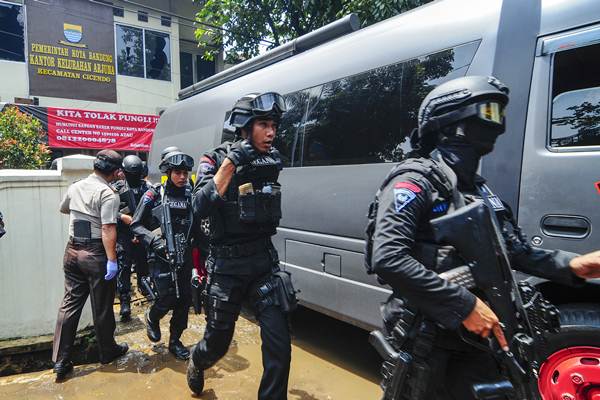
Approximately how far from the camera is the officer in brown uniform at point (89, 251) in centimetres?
330

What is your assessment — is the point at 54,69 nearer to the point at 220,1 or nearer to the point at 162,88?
the point at 162,88

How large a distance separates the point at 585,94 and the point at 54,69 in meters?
→ 13.9

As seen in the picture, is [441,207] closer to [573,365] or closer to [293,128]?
[573,365]

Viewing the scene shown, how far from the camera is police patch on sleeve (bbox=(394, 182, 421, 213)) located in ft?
5.05

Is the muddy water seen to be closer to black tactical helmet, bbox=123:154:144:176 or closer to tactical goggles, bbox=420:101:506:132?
black tactical helmet, bbox=123:154:144:176

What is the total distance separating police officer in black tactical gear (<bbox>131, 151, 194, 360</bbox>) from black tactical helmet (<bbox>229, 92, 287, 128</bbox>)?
1335 millimetres

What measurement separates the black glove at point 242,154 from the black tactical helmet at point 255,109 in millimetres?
128

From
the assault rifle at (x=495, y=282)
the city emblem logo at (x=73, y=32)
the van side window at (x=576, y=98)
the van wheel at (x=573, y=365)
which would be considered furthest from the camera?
the city emblem logo at (x=73, y=32)

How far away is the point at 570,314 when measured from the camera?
83.1 inches

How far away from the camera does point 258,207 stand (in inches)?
96.8

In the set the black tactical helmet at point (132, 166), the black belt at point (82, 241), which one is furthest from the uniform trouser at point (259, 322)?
the black tactical helmet at point (132, 166)

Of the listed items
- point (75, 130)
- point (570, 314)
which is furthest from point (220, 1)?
point (570, 314)

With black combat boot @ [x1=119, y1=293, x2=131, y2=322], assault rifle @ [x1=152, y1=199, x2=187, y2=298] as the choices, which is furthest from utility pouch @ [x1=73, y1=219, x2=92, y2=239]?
black combat boot @ [x1=119, y1=293, x2=131, y2=322]

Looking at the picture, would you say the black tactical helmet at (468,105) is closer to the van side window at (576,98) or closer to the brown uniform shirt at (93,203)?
the van side window at (576,98)
